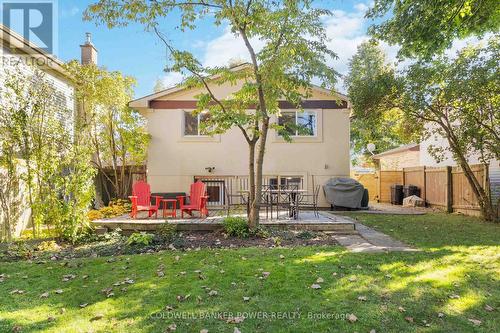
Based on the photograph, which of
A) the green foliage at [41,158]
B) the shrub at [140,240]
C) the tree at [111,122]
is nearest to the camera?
the shrub at [140,240]

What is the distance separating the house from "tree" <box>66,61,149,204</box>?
911 millimetres

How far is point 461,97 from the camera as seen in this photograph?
32.6 ft

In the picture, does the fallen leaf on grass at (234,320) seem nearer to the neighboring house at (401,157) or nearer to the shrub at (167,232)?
the shrub at (167,232)

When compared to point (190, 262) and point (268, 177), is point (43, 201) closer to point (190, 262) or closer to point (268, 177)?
point (190, 262)

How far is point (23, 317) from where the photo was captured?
11.6 feet

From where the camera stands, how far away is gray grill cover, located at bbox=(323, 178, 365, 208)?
1267 centimetres

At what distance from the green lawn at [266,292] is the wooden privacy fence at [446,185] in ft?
22.0

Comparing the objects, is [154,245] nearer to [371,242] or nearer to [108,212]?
[371,242]

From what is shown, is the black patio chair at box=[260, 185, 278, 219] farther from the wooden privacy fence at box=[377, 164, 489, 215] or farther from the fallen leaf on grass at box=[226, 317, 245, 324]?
the wooden privacy fence at box=[377, 164, 489, 215]

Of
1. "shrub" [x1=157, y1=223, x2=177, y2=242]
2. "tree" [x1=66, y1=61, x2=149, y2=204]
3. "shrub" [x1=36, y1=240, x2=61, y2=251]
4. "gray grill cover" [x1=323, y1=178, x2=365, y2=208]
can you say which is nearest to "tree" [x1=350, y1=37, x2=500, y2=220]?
"gray grill cover" [x1=323, y1=178, x2=365, y2=208]

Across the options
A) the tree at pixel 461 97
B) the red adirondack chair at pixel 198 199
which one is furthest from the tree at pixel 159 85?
the red adirondack chair at pixel 198 199

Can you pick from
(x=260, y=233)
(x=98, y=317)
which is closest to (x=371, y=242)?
(x=260, y=233)

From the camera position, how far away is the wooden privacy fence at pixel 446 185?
11852 mm

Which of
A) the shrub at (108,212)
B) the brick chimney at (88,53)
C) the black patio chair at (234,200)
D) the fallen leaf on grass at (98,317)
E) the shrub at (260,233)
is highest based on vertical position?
the brick chimney at (88,53)
